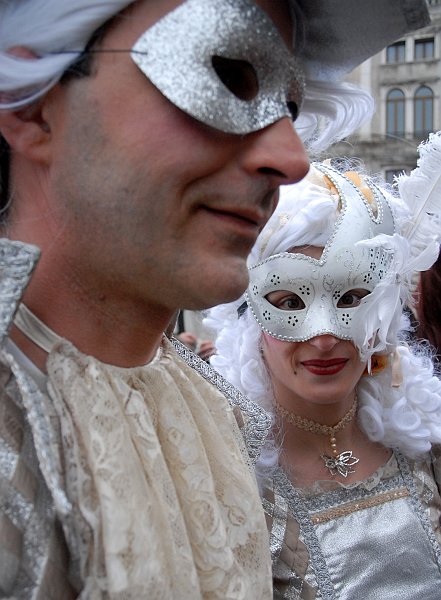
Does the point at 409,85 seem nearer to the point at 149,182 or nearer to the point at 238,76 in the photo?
the point at 238,76

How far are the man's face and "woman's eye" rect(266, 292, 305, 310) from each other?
1.01 metres

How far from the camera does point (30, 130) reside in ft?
3.24

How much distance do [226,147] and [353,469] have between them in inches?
53.9

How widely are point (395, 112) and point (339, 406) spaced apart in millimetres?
21266

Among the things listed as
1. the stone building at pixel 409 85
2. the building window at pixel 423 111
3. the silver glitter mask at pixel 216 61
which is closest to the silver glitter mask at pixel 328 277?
the silver glitter mask at pixel 216 61

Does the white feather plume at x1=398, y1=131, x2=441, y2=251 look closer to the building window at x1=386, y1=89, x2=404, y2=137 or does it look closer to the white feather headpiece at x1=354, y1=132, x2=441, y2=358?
the white feather headpiece at x1=354, y1=132, x2=441, y2=358

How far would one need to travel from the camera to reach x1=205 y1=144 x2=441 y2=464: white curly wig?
2.01 m

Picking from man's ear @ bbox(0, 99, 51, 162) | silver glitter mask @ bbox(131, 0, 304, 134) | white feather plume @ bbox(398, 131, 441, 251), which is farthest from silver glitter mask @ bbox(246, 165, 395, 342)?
man's ear @ bbox(0, 99, 51, 162)

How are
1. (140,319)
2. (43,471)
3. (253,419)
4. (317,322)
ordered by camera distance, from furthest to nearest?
(317,322) → (253,419) → (140,319) → (43,471)

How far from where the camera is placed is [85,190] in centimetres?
96

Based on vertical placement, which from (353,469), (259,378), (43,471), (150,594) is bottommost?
(353,469)

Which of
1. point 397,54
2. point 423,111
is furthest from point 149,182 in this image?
point 397,54

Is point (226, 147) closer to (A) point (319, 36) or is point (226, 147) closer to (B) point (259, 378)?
(A) point (319, 36)

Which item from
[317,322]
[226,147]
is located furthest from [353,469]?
[226,147]
